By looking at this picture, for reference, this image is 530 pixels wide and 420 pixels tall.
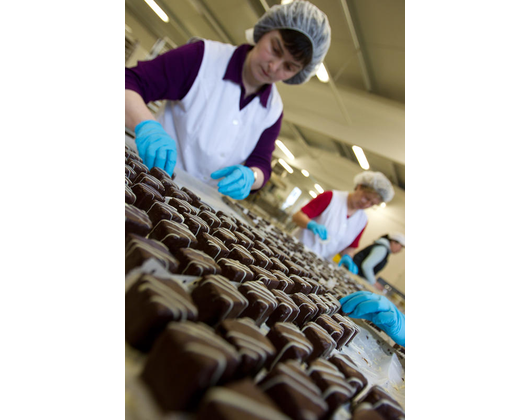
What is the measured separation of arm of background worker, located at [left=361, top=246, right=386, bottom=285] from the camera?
15.5 ft

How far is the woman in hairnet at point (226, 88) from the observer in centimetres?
194

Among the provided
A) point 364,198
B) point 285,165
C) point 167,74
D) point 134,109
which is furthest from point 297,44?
point 285,165

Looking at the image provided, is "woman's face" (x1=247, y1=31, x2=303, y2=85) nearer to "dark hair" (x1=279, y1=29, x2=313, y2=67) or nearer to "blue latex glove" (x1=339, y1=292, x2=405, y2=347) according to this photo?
"dark hair" (x1=279, y1=29, x2=313, y2=67)

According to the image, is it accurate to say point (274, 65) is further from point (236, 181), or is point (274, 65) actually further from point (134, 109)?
point (134, 109)

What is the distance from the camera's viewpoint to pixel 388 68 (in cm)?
452

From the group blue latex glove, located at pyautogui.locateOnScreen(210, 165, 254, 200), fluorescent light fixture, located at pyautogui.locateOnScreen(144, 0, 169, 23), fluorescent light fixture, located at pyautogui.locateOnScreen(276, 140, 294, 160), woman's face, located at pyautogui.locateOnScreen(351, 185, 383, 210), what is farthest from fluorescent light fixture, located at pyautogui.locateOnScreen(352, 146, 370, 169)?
fluorescent light fixture, located at pyautogui.locateOnScreen(144, 0, 169, 23)

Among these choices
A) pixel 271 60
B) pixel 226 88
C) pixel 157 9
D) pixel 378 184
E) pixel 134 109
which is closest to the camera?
pixel 134 109

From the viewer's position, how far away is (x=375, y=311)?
1.35 m

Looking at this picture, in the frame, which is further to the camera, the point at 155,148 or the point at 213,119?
the point at 213,119

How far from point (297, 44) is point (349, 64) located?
3658 millimetres

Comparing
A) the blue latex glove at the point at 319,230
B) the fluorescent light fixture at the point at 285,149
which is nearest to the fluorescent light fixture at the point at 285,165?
the fluorescent light fixture at the point at 285,149

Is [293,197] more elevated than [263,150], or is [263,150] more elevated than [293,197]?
[293,197]

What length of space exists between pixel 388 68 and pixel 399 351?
472 centimetres

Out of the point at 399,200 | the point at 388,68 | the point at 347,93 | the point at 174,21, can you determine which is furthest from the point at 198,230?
the point at 399,200
